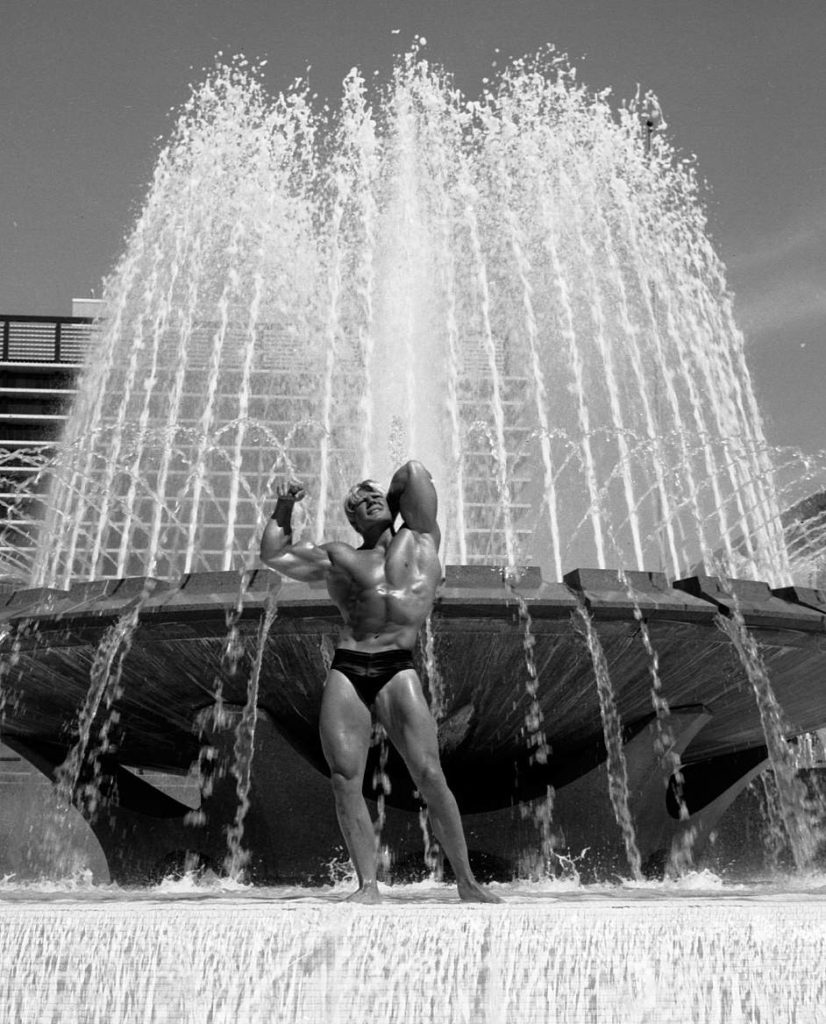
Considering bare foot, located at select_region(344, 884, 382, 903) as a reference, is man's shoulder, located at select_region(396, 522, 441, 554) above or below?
above

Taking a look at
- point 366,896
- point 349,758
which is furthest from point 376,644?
point 366,896

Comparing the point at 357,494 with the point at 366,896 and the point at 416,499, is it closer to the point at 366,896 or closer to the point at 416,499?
the point at 416,499

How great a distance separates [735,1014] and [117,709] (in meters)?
5.21

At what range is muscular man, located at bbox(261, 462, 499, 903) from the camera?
189 inches

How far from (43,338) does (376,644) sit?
362 ft

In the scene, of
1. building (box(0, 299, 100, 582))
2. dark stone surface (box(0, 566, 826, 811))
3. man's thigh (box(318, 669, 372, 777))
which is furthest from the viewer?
building (box(0, 299, 100, 582))

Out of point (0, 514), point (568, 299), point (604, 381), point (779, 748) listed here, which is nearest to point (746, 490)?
point (604, 381)

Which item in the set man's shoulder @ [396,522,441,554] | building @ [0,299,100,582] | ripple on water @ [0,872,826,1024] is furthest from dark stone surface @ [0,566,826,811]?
building @ [0,299,100,582]

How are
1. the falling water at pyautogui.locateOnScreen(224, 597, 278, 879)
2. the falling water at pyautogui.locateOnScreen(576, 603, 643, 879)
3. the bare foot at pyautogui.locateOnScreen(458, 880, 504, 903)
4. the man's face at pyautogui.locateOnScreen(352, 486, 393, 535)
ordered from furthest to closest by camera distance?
the falling water at pyautogui.locateOnScreen(576, 603, 643, 879)
the falling water at pyautogui.locateOnScreen(224, 597, 278, 879)
the man's face at pyautogui.locateOnScreen(352, 486, 393, 535)
the bare foot at pyautogui.locateOnScreen(458, 880, 504, 903)

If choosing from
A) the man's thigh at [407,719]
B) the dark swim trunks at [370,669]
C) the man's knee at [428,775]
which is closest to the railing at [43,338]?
the dark swim trunks at [370,669]

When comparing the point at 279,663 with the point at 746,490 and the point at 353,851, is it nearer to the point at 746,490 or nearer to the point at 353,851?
the point at 353,851

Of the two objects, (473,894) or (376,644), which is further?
(376,644)

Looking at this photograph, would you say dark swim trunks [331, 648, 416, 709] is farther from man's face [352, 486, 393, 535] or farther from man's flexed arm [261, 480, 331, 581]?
man's face [352, 486, 393, 535]

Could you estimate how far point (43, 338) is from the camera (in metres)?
109
